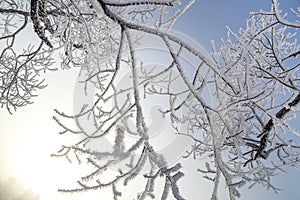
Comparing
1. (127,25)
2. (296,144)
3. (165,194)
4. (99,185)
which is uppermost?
(127,25)

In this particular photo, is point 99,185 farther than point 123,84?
No

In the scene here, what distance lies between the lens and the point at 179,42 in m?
1.73

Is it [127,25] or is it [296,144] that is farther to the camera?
[296,144]

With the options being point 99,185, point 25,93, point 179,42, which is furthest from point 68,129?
point 25,93

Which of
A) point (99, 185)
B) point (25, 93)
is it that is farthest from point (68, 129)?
point (25, 93)

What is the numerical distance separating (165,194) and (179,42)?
87cm

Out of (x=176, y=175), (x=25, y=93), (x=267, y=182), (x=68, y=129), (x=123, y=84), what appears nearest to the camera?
(x=176, y=175)

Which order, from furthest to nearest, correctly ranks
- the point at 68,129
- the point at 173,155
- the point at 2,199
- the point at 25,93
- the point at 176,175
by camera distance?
the point at 2,199
the point at 25,93
the point at 173,155
the point at 68,129
the point at 176,175

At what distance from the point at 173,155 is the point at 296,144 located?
2.36 metres

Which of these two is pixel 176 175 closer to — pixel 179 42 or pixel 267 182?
pixel 179 42

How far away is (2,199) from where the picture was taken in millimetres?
40344

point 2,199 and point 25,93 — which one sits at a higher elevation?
point 2,199

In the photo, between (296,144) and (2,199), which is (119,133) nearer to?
(296,144)

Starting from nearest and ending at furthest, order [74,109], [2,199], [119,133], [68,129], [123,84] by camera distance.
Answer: [119,133]
[68,129]
[74,109]
[123,84]
[2,199]
